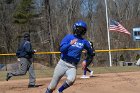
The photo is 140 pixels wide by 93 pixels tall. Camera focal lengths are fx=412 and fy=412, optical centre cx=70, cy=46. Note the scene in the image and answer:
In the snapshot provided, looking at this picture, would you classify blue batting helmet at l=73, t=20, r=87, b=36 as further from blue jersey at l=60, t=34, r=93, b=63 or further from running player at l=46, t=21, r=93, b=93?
blue jersey at l=60, t=34, r=93, b=63

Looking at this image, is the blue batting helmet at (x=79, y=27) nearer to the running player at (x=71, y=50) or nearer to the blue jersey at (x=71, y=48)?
the running player at (x=71, y=50)

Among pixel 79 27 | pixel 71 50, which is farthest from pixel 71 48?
pixel 79 27

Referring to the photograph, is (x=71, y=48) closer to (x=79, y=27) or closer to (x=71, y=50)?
(x=71, y=50)

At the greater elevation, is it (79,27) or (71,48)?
(79,27)

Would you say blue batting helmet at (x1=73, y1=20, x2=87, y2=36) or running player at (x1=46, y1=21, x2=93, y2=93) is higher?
blue batting helmet at (x1=73, y1=20, x2=87, y2=36)

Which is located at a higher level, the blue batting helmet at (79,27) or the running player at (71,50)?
the blue batting helmet at (79,27)

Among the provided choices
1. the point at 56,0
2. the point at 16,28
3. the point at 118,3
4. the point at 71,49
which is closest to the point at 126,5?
the point at 118,3

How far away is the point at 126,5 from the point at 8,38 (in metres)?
20.9

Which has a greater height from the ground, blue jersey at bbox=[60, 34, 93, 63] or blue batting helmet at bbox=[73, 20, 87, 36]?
blue batting helmet at bbox=[73, 20, 87, 36]

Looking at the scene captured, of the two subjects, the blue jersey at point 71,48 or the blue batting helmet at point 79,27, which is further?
the blue jersey at point 71,48

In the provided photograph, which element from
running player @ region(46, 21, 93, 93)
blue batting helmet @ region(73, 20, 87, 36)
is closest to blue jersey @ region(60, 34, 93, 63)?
running player @ region(46, 21, 93, 93)

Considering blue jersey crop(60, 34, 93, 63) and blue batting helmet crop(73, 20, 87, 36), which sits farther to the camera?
blue jersey crop(60, 34, 93, 63)

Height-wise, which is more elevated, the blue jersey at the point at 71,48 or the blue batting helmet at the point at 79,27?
the blue batting helmet at the point at 79,27

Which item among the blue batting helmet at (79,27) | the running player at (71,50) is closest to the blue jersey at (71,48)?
the running player at (71,50)
